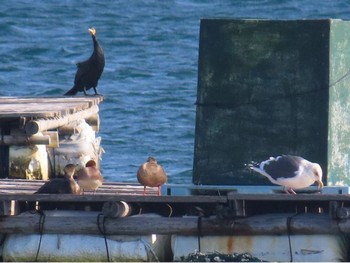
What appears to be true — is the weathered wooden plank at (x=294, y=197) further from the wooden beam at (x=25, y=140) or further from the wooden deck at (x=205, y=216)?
the wooden beam at (x=25, y=140)

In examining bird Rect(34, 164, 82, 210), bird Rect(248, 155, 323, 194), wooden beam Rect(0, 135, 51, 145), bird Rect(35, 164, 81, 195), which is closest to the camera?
bird Rect(248, 155, 323, 194)

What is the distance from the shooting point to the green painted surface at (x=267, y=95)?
1199cm

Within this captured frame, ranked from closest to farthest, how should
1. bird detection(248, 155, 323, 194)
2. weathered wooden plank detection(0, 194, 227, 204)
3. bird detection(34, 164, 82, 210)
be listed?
1. weathered wooden plank detection(0, 194, 227, 204)
2. bird detection(248, 155, 323, 194)
3. bird detection(34, 164, 82, 210)

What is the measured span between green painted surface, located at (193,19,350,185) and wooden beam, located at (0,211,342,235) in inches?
41.6

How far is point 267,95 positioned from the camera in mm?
12109

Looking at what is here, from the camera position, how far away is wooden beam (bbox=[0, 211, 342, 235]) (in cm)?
1104

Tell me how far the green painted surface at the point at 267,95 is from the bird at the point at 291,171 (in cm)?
72

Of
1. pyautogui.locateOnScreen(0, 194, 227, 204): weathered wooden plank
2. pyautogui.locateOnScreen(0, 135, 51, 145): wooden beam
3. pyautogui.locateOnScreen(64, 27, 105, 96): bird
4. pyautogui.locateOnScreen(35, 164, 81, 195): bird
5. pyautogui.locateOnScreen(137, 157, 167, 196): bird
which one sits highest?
pyautogui.locateOnScreen(64, 27, 105, 96): bird

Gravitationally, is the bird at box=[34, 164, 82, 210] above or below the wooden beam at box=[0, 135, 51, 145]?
below

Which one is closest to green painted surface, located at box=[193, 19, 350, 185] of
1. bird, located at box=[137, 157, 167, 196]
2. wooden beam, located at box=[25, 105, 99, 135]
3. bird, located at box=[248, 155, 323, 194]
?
bird, located at box=[137, 157, 167, 196]

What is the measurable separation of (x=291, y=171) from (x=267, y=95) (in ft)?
3.45

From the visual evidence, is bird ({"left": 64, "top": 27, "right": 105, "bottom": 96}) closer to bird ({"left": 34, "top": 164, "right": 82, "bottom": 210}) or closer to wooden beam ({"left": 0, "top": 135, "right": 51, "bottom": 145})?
wooden beam ({"left": 0, "top": 135, "right": 51, "bottom": 145})

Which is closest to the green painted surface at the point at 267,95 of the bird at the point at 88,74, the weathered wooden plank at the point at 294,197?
the weathered wooden plank at the point at 294,197

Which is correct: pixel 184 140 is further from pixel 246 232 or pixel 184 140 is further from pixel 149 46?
pixel 246 232
